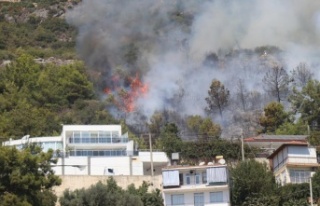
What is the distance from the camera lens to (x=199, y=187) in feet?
197

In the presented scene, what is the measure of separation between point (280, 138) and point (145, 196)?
1946 cm

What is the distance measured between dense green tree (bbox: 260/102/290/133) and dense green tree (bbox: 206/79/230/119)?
910cm

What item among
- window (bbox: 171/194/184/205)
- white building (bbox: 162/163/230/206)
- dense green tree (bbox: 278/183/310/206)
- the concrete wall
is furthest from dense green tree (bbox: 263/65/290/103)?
window (bbox: 171/194/184/205)

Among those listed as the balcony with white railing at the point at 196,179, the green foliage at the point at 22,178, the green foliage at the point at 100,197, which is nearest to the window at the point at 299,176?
the balcony with white railing at the point at 196,179

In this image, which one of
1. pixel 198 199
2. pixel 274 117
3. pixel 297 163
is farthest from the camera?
pixel 274 117

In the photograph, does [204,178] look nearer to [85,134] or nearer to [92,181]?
[92,181]

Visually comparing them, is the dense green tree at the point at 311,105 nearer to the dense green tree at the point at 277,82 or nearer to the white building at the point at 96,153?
the white building at the point at 96,153

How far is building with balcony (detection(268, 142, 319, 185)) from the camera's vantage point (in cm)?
6322

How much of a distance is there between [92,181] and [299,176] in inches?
542

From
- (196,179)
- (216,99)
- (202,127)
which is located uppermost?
(216,99)

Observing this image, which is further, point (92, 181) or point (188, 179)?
point (92, 181)

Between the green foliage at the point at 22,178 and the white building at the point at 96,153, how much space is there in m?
16.7

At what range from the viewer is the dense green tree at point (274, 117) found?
86938 mm

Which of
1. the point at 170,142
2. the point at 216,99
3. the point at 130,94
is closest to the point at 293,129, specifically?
the point at 170,142
